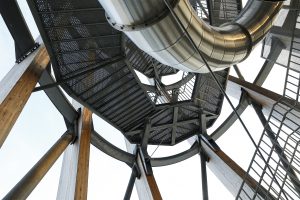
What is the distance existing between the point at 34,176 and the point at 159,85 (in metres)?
7.96

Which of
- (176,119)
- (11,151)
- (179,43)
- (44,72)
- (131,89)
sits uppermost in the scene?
(176,119)

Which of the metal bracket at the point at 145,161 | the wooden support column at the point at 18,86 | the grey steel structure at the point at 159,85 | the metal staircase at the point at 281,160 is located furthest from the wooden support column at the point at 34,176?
the metal staircase at the point at 281,160

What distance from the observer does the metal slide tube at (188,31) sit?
409 centimetres

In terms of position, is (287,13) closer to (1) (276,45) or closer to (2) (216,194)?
(1) (276,45)

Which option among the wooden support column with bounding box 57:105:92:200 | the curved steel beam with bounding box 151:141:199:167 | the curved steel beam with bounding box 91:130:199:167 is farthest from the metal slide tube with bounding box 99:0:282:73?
the curved steel beam with bounding box 151:141:199:167

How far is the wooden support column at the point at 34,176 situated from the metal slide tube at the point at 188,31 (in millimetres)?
4407

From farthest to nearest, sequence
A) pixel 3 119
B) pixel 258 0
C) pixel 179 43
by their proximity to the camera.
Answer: pixel 258 0 < pixel 3 119 < pixel 179 43

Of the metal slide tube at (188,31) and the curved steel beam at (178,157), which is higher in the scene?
the curved steel beam at (178,157)

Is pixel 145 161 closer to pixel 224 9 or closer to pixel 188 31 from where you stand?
pixel 224 9

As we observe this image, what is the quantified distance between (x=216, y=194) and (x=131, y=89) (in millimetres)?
4964

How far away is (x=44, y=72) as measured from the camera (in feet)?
27.0

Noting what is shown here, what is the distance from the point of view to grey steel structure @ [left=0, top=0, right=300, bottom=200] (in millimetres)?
4746

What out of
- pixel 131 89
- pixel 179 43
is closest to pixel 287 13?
pixel 131 89

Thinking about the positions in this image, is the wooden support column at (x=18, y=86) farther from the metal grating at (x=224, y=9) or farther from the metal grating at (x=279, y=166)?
the metal grating at (x=224, y=9)
